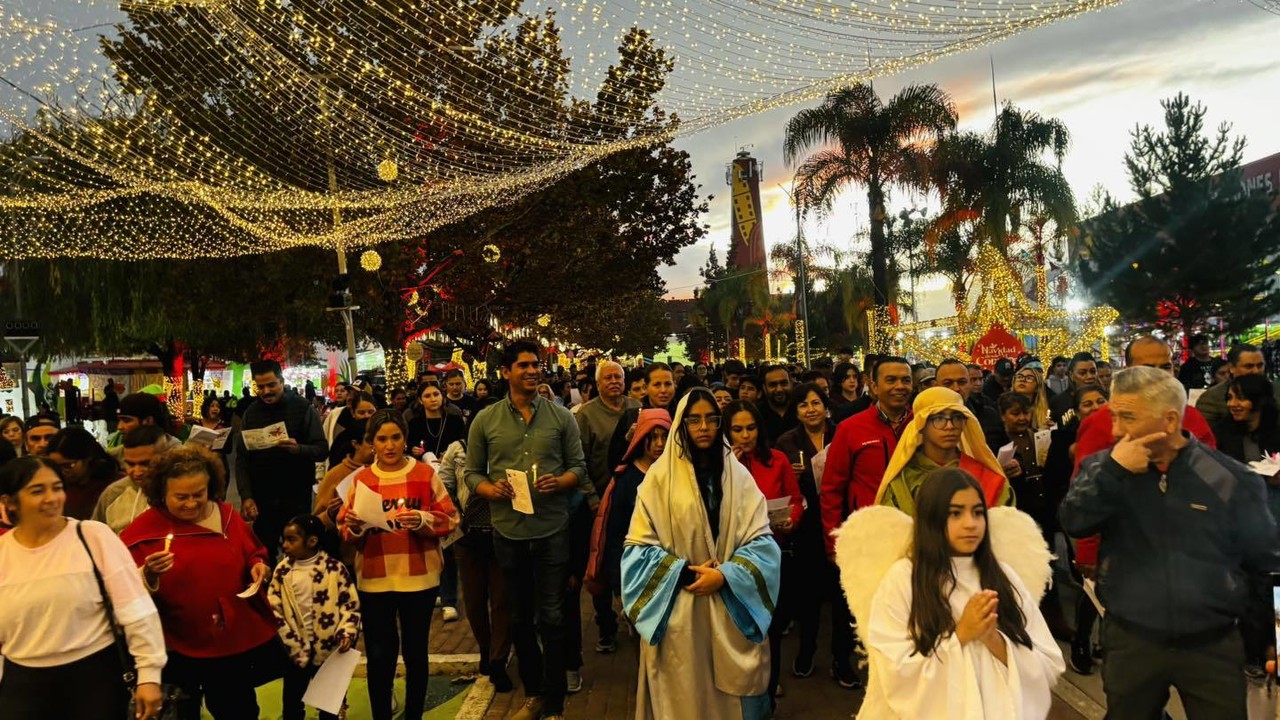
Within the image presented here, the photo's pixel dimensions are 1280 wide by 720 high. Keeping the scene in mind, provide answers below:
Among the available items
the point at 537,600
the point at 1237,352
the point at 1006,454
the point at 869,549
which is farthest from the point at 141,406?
the point at 1237,352

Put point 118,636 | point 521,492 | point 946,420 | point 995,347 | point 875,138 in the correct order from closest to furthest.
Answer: point 118,636 → point 946,420 → point 521,492 → point 995,347 → point 875,138

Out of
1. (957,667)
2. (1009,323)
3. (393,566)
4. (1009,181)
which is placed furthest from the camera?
(1009,181)

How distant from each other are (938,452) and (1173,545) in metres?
1.28

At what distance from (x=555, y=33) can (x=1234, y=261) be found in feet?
123

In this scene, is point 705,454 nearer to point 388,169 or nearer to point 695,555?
point 695,555

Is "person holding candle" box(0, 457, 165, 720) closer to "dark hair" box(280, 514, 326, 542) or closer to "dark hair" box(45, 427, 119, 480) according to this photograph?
"dark hair" box(280, 514, 326, 542)

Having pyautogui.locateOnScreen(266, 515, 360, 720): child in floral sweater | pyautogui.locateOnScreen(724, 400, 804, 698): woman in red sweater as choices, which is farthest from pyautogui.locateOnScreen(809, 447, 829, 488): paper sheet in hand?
pyautogui.locateOnScreen(266, 515, 360, 720): child in floral sweater

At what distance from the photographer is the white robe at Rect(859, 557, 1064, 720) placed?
9.87ft

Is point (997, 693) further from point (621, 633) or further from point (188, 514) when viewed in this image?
point (621, 633)

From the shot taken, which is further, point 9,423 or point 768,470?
point 9,423

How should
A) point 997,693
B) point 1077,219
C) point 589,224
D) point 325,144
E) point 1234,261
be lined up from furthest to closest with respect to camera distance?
point 1234,261, point 1077,219, point 589,224, point 325,144, point 997,693

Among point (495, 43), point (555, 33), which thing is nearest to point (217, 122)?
point (495, 43)

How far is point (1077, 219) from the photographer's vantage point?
2869cm

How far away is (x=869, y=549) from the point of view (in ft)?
11.2
